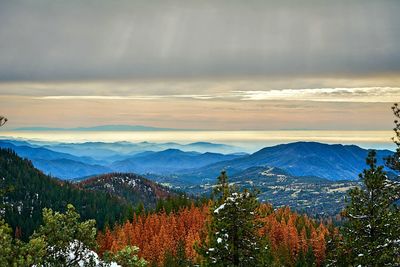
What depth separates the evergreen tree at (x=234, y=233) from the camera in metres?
30.6

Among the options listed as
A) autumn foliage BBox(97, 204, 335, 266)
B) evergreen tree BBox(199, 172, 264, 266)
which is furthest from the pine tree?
autumn foliage BBox(97, 204, 335, 266)

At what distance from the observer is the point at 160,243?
128 meters

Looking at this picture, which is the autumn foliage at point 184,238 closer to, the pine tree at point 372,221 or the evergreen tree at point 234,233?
the pine tree at point 372,221

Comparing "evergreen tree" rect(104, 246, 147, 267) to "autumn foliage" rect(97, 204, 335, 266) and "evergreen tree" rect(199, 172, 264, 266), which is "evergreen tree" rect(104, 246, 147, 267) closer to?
"evergreen tree" rect(199, 172, 264, 266)

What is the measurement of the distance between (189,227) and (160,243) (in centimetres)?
2541

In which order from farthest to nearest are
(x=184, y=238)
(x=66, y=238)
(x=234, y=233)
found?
(x=184, y=238) → (x=234, y=233) → (x=66, y=238)

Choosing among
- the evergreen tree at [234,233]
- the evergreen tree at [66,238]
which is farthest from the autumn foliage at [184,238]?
A: the evergreen tree at [66,238]

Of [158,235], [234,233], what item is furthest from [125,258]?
[158,235]

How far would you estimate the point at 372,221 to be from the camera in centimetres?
3272

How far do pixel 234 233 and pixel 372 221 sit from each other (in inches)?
419

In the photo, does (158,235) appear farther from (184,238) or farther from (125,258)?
(125,258)

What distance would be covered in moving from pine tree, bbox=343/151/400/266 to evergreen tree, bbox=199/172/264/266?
7837 mm

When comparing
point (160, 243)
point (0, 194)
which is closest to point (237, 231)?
point (0, 194)

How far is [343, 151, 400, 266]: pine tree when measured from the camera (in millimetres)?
31328
